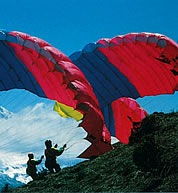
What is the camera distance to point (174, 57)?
1323cm

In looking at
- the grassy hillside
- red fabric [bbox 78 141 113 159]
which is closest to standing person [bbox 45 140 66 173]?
the grassy hillside

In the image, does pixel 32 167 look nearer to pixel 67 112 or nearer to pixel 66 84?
pixel 66 84

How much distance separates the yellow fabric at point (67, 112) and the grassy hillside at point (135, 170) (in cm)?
444

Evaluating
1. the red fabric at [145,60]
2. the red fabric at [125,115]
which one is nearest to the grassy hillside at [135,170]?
the red fabric at [145,60]

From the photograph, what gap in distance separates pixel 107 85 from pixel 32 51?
12.7 ft

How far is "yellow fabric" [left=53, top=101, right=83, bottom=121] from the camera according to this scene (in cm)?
1631

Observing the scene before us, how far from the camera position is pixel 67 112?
16.4 metres

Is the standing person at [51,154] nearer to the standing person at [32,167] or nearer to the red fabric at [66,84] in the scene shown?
the standing person at [32,167]

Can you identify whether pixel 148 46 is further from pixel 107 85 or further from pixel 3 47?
pixel 3 47

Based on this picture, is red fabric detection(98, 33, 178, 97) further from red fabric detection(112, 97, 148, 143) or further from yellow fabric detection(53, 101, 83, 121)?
yellow fabric detection(53, 101, 83, 121)

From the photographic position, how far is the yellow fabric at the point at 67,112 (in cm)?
1631

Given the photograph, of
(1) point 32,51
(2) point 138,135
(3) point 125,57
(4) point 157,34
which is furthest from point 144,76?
(1) point 32,51

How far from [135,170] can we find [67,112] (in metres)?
8.04

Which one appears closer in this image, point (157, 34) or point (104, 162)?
point (104, 162)
